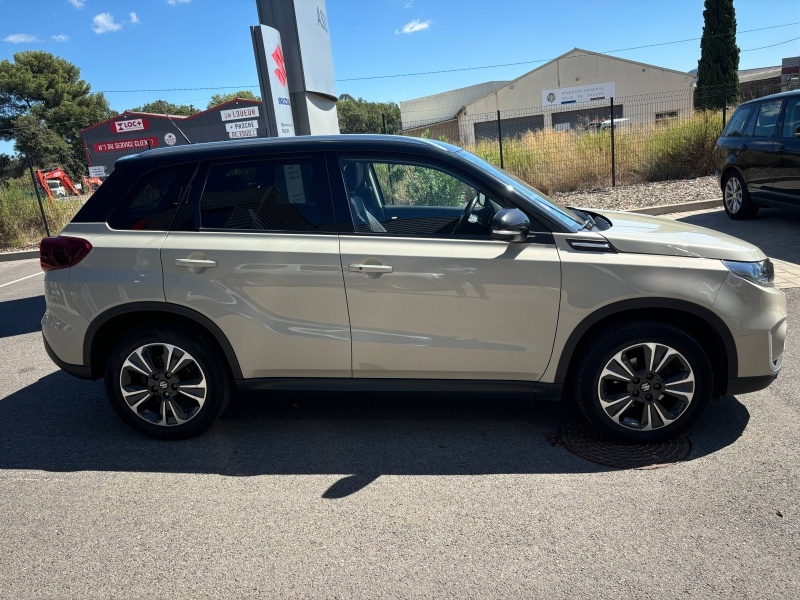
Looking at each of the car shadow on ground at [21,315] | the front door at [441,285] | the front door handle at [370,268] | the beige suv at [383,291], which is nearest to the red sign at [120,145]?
the car shadow on ground at [21,315]

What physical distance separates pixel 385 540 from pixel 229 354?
1.56 metres

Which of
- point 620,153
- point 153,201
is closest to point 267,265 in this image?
point 153,201

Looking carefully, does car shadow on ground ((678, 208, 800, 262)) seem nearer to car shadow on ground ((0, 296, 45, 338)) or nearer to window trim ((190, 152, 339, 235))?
window trim ((190, 152, 339, 235))

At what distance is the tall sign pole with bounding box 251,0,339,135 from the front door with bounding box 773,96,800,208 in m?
6.78

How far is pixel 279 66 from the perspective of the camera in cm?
859

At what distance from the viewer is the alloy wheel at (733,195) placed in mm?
10118

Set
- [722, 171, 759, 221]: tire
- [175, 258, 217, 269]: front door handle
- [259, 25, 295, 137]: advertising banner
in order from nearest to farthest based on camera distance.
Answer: [175, 258, 217, 269]: front door handle < [259, 25, 295, 137]: advertising banner < [722, 171, 759, 221]: tire

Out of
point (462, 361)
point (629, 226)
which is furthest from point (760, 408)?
point (462, 361)

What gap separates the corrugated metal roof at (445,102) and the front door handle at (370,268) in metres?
61.7

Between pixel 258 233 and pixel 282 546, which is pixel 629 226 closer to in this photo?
pixel 258 233

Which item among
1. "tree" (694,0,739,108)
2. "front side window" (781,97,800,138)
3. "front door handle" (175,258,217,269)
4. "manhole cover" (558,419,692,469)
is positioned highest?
"tree" (694,0,739,108)

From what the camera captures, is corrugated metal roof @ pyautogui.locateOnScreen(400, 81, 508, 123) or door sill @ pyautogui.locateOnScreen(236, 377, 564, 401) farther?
corrugated metal roof @ pyautogui.locateOnScreen(400, 81, 508, 123)

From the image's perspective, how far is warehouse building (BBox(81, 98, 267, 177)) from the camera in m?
54.9

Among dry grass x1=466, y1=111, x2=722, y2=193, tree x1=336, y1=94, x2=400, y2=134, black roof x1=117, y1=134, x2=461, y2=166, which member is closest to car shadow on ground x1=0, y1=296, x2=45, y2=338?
black roof x1=117, y1=134, x2=461, y2=166
